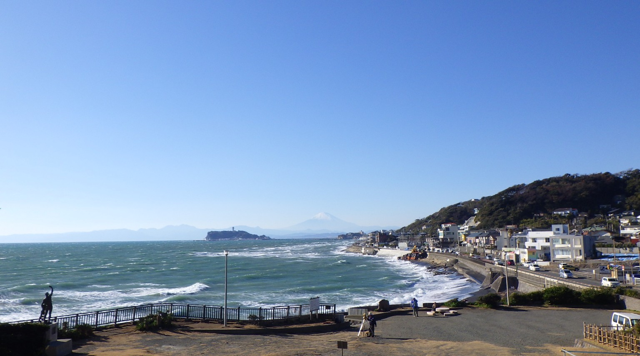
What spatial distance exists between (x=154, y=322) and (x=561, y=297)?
70.9 feet

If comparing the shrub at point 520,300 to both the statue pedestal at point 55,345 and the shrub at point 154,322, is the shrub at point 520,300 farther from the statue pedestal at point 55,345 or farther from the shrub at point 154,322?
the statue pedestal at point 55,345

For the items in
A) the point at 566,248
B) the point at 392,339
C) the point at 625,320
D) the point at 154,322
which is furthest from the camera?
the point at 566,248

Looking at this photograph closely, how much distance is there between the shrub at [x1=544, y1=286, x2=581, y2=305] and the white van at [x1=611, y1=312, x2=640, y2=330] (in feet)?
27.7

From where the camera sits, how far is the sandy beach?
50.3 ft

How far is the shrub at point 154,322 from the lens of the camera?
724 inches

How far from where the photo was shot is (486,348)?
15727 millimetres

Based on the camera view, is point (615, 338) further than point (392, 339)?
No

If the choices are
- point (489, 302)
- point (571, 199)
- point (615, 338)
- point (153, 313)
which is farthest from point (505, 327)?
point (571, 199)

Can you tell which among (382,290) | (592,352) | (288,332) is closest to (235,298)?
(382,290)

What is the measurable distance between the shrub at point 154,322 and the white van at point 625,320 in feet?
57.0

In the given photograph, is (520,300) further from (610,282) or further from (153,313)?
(153,313)

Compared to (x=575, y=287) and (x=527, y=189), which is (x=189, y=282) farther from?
(x=527, y=189)

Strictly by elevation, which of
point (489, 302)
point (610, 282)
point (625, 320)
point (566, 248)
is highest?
point (625, 320)

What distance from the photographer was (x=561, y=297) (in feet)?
80.6
